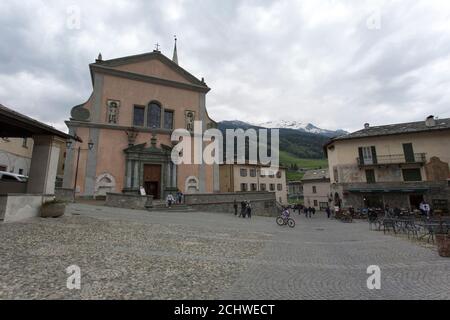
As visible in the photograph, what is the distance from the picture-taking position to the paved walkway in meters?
4.21

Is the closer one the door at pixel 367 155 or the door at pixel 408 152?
the door at pixel 408 152

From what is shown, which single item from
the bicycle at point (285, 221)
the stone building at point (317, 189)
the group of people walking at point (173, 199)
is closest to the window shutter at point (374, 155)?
the bicycle at point (285, 221)

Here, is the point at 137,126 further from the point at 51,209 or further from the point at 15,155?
the point at 51,209

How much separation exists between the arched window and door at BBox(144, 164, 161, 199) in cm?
480

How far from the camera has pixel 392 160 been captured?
90.8ft

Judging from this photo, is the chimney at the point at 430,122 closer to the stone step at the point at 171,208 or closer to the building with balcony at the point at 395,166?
the building with balcony at the point at 395,166

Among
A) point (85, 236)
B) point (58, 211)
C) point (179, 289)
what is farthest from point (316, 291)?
point (58, 211)

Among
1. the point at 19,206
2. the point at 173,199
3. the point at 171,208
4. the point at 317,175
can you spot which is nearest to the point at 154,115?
the point at 173,199

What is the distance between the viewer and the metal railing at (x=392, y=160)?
26.6 metres

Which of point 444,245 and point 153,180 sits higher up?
point 153,180

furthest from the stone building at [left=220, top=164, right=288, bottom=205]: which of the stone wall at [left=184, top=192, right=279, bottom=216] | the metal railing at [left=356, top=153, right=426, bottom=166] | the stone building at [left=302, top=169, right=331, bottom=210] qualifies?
the metal railing at [left=356, top=153, right=426, bottom=166]

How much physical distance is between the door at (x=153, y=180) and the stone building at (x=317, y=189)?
1465 inches

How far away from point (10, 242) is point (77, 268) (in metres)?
3.11

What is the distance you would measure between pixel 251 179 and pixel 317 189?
15.7m
